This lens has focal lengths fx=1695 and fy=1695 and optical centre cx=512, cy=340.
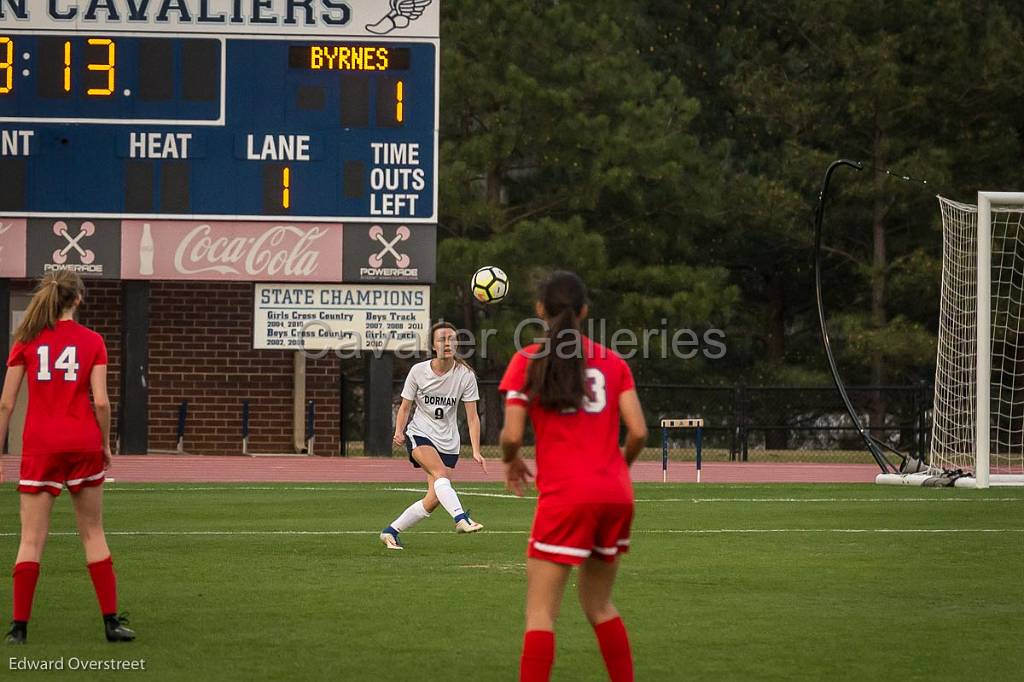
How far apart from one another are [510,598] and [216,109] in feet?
65.7

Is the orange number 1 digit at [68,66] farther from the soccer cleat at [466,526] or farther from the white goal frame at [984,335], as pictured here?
the soccer cleat at [466,526]

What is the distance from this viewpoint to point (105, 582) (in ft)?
29.3

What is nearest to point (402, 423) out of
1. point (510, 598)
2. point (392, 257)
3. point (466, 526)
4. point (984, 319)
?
point (466, 526)

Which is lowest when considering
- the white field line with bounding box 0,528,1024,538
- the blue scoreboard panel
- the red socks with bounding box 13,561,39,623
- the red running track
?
the red running track

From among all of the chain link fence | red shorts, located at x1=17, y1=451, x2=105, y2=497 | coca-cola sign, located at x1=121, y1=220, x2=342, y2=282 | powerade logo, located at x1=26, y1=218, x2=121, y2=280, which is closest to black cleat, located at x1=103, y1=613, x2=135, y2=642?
red shorts, located at x1=17, y1=451, x2=105, y2=497

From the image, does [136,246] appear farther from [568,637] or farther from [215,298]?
[568,637]

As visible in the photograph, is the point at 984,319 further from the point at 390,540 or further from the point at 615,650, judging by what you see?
the point at 615,650

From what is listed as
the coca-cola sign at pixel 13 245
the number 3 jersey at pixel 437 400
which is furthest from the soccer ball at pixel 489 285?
the coca-cola sign at pixel 13 245

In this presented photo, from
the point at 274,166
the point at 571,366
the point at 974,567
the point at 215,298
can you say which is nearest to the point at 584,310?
the point at 571,366

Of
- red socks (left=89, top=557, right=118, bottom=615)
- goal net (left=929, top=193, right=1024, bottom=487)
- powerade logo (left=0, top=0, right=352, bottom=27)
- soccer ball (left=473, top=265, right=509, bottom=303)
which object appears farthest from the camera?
powerade logo (left=0, top=0, right=352, bottom=27)

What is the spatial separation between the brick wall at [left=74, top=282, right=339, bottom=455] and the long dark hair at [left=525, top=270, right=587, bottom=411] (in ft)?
94.8

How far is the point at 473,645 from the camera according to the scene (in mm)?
9211

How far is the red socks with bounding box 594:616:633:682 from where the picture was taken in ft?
23.0

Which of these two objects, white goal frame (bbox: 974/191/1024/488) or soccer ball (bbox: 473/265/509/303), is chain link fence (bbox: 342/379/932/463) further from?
white goal frame (bbox: 974/191/1024/488)
